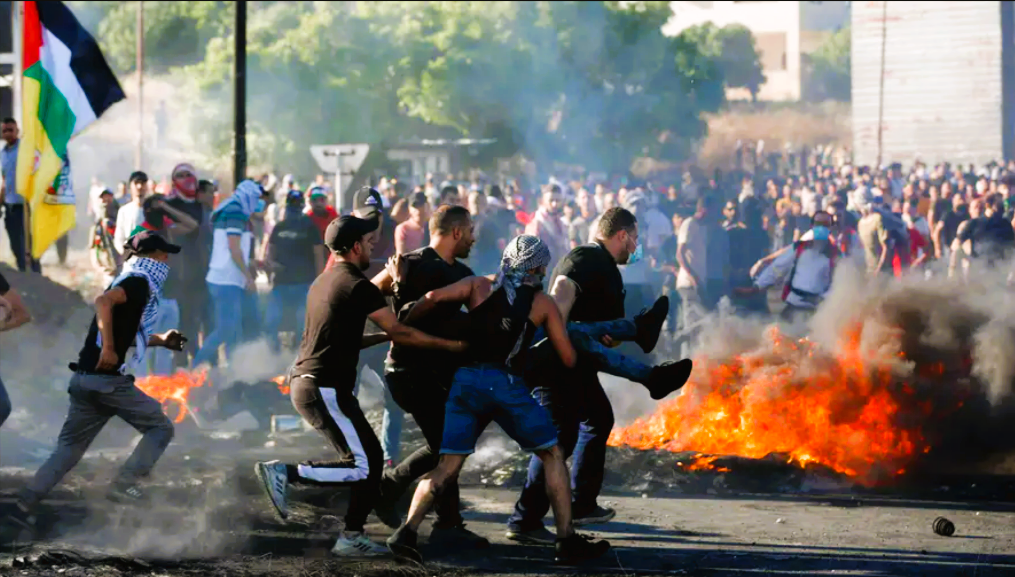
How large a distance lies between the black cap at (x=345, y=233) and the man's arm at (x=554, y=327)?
0.91 meters

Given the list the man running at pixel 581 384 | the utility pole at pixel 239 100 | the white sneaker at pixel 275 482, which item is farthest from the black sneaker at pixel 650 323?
the utility pole at pixel 239 100

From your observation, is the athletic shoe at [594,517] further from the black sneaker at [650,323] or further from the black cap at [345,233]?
the black cap at [345,233]

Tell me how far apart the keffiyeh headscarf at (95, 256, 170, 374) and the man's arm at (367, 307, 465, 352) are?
5.05ft

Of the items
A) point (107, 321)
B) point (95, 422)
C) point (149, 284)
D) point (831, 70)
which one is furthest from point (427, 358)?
point (831, 70)

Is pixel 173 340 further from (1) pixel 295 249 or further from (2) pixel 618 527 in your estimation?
(1) pixel 295 249

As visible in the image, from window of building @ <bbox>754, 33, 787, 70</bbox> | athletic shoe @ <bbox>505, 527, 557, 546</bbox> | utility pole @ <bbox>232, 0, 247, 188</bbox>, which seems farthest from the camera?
window of building @ <bbox>754, 33, 787, 70</bbox>

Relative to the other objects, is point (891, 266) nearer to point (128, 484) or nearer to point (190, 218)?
point (190, 218)

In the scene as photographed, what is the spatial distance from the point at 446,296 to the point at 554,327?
1.76 feet

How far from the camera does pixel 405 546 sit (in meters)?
6.64

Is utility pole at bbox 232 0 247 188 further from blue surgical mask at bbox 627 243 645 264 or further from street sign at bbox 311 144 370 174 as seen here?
blue surgical mask at bbox 627 243 645 264

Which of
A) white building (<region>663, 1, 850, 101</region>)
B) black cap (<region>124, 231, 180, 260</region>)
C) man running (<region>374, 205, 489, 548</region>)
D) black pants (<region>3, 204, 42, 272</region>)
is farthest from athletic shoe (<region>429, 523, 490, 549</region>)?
white building (<region>663, 1, 850, 101</region>)

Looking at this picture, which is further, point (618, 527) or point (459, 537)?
point (618, 527)

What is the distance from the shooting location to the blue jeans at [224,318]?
39.7 feet

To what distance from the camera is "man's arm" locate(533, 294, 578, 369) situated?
265 inches
